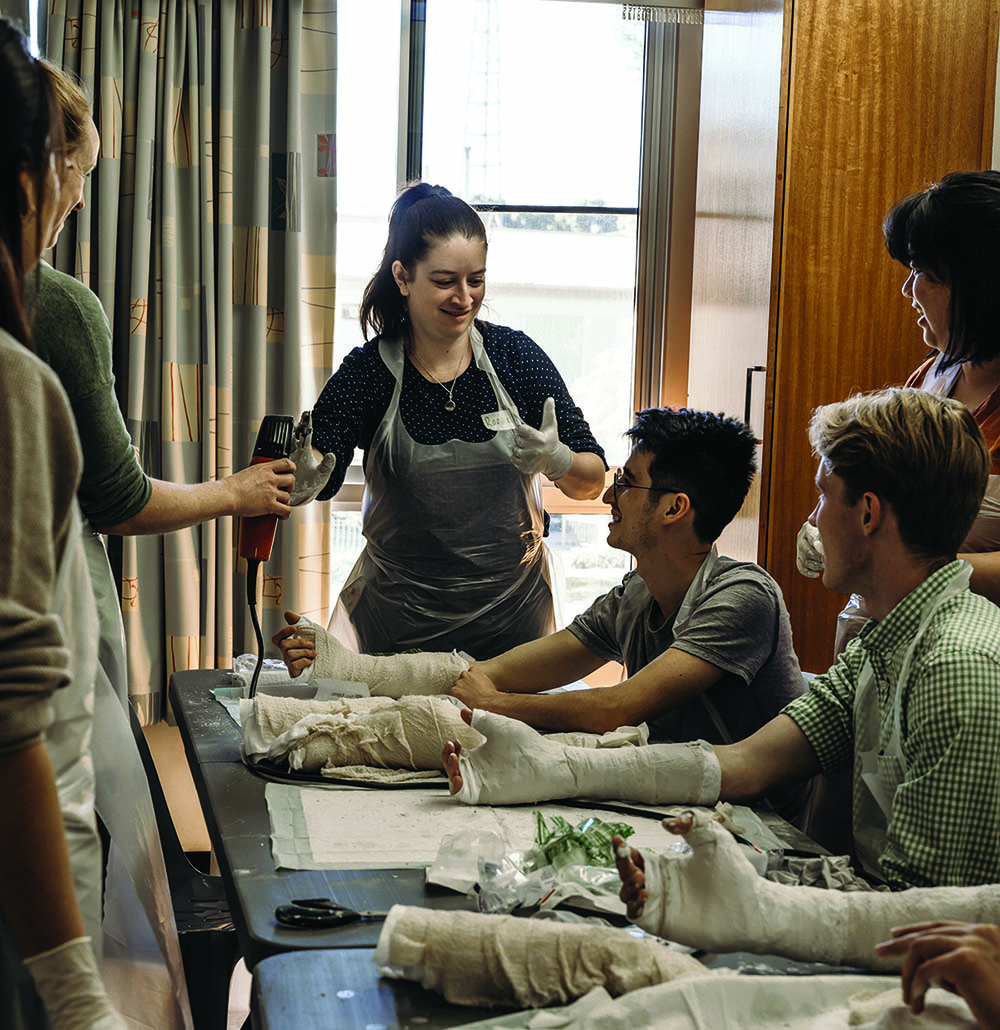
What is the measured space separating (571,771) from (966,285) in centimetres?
104

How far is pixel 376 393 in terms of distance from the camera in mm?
2398

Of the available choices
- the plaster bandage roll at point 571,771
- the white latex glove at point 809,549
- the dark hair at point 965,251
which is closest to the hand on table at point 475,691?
the plaster bandage roll at point 571,771

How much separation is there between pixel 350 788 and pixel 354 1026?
0.62 meters

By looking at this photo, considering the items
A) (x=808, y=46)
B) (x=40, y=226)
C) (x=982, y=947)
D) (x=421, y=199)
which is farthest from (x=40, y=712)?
(x=808, y=46)

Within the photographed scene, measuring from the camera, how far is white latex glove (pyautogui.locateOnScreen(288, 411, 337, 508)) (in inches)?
79.4

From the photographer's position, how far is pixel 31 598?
718 mm

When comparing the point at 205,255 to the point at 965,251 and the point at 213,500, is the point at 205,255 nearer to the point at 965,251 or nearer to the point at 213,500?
the point at 213,500

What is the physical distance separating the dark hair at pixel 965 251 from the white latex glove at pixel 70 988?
160 cm

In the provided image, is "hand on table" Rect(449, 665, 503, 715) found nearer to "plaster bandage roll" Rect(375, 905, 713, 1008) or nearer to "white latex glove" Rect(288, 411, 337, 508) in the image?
"white latex glove" Rect(288, 411, 337, 508)

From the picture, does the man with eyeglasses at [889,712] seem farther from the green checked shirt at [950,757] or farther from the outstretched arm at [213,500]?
the outstretched arm at [213,500]

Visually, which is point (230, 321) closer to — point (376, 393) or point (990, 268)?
point (376, 393)

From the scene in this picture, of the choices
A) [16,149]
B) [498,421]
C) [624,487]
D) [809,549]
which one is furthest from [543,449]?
[16,149]

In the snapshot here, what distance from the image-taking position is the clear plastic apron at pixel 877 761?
1.31 m

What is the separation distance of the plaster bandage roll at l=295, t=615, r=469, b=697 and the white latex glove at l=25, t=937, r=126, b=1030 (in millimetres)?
1146
